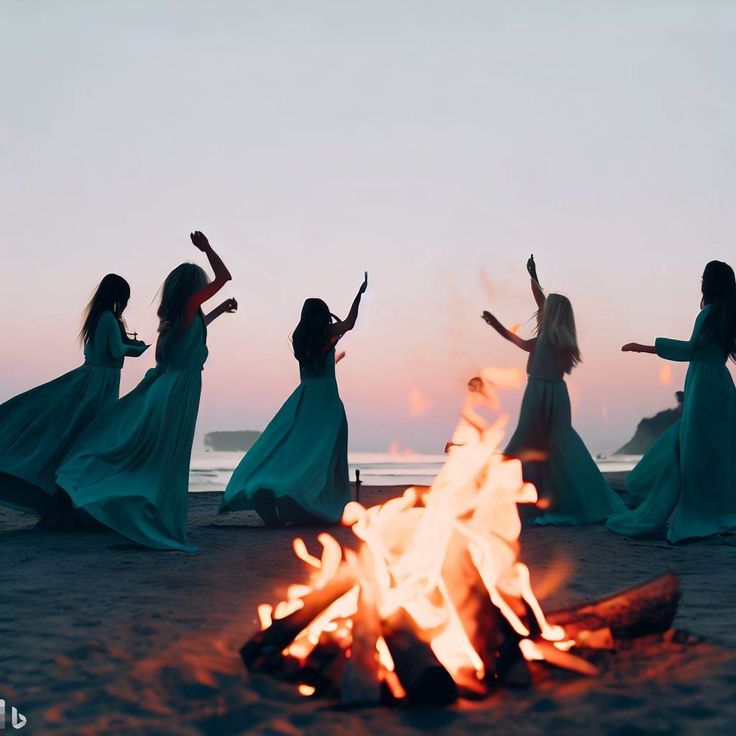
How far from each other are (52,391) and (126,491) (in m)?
1.93

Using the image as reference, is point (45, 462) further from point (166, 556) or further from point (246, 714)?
point (246, 714)

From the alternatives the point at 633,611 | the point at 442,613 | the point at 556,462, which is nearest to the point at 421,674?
the point at 442,613

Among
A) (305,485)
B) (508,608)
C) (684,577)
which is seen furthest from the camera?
(305,485)

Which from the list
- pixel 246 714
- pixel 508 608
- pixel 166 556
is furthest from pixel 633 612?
pixel 166 556

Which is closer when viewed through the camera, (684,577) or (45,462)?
(684,577)

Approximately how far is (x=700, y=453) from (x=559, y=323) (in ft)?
8.33

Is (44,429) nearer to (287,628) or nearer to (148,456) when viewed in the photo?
(148,456)

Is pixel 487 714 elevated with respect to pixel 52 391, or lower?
lower

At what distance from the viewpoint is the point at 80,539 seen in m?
7.96

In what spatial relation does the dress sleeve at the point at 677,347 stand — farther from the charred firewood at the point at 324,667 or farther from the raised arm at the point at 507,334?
the charred firewood at the point at 324,667

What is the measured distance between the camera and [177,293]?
7.95 m

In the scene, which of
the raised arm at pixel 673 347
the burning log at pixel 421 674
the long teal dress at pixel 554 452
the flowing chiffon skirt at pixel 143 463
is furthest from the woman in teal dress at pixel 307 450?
the burning log at pixel 421 674

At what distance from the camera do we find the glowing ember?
384 cm

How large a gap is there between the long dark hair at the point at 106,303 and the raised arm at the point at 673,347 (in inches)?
215
